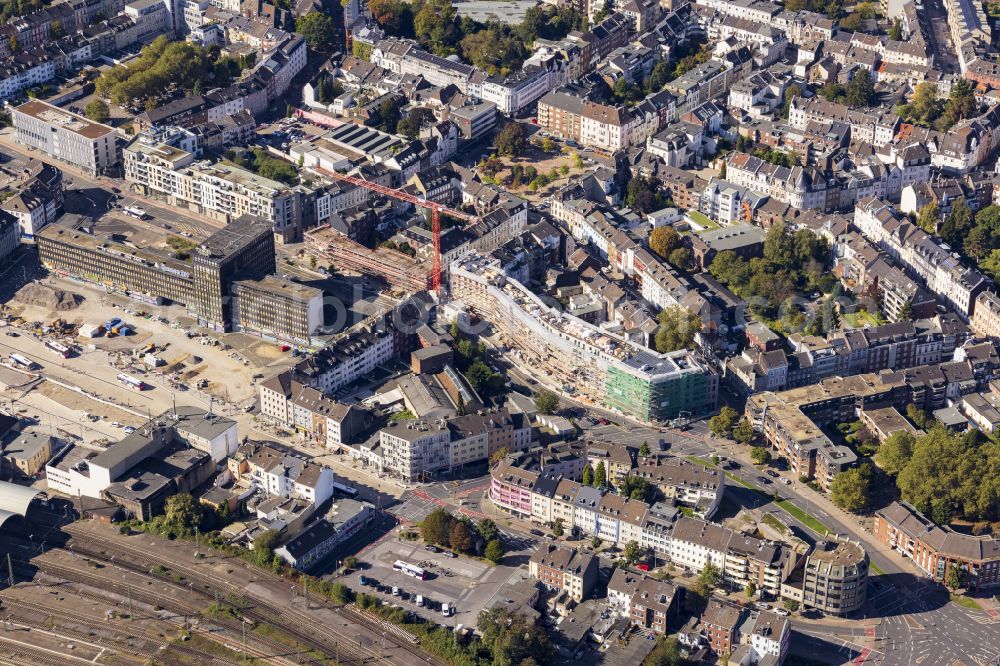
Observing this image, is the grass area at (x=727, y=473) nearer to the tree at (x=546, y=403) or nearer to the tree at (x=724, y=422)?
the tree at (x=724, y=422)

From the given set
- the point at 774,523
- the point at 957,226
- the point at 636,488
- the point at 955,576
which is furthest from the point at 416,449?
the point at 957,226

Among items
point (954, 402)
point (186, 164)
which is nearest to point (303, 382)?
point (186, 164)

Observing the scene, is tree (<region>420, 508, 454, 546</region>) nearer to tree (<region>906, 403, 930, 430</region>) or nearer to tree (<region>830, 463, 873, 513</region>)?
tree (<region>830, 463, 873, 513</region>)

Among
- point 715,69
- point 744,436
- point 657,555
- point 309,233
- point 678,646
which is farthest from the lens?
point 715,69

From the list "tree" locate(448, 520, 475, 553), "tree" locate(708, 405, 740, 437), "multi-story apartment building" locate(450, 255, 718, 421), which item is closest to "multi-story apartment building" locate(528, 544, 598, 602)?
"tree" locate(448, 520, 475, 553)

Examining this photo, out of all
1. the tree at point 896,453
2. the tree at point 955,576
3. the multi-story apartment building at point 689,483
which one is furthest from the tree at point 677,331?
the tree at point 955,576

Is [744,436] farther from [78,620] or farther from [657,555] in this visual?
[78,620]

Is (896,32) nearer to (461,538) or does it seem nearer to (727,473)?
(727,473)
